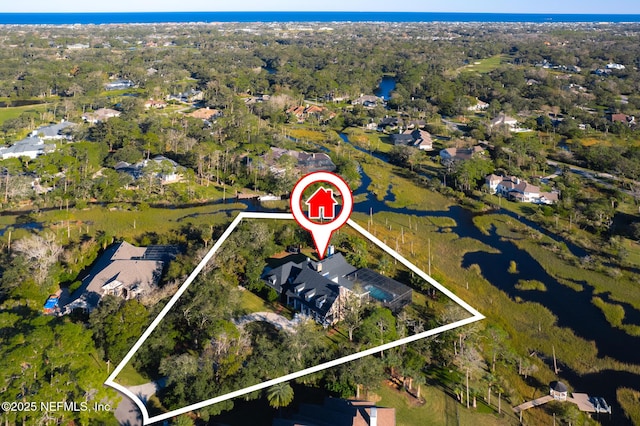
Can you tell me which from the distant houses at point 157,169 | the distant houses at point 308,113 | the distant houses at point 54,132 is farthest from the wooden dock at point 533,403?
the distant houses at point 308,113

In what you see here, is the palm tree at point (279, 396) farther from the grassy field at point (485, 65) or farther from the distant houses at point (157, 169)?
the grassy field at point (485, 65)

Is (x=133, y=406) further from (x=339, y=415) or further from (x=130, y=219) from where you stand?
(x=130, y=219)

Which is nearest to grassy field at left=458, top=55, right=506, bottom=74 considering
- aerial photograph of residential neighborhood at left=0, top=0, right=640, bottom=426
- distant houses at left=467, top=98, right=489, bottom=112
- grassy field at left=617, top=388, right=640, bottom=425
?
distant houses at left=467, top=98, right=489, bottom=112

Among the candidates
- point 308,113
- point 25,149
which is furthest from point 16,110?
point 308,113

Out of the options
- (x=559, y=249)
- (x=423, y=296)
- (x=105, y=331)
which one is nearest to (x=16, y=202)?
(x=105, y=331)

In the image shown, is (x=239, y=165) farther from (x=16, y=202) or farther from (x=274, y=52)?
(x=274, y=52)
